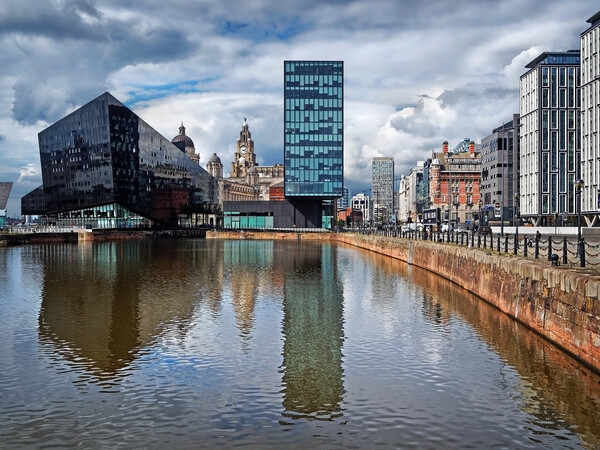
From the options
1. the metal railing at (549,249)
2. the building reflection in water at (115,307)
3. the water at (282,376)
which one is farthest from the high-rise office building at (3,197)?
the water at (282,376)

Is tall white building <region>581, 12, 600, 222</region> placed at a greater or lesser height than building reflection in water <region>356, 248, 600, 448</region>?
greater

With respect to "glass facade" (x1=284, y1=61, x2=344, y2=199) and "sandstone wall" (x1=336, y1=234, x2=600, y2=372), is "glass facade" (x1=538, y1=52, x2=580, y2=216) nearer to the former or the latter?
"glass facade" (x1=284, y1=61, x2=344, y2=199)

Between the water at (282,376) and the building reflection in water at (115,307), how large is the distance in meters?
0.13

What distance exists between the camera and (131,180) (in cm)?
12294

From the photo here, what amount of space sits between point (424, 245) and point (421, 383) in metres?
34.3

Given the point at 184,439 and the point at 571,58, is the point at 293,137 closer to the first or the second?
the point at 571,58

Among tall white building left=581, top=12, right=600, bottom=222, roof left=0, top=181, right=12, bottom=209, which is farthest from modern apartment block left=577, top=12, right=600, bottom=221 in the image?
roof left=0, top=181, right=12, bottom=209

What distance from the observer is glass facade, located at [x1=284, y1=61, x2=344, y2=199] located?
12319cm

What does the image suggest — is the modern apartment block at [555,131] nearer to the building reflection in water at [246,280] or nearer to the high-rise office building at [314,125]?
the high-rise office building at [314,125]

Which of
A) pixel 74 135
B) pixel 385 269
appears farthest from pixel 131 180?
pixel 385 269

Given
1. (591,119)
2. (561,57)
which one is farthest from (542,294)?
(561,57)

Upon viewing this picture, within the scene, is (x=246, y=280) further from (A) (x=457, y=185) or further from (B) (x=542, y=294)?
(A) (x=457, y=185)

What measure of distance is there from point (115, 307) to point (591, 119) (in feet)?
277

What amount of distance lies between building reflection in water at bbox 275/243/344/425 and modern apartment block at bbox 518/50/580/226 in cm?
8895
